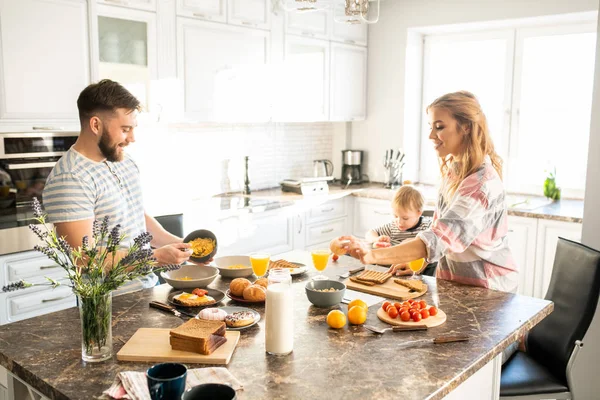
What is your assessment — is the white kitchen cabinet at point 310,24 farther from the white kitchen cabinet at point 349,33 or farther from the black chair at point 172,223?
the black chair at point 172,223

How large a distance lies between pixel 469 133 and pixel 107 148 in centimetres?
148

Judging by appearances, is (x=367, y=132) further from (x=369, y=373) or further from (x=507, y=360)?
(x=369, y=373)

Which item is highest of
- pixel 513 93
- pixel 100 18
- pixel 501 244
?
pixel 100 18

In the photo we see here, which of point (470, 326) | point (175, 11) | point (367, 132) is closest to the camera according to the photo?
point (470, 326)

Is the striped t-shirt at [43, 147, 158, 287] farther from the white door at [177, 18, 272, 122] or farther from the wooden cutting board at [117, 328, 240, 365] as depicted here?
the white door at [177, 18, 272, 122]

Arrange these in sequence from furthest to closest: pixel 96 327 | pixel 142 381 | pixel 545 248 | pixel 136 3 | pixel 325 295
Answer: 1. pixel 545 248
2. pixel 136 3
3. pixel 325 295
4. pixel 96 327
5. pixel 142 381

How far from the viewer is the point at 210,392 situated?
1.30 metres

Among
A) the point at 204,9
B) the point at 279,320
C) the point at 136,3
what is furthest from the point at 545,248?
the point at 136,3

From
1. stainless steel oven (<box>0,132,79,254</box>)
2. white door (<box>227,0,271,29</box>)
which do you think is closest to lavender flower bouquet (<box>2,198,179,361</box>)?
stainless steel oven (<box>0,132,79,254</box>)

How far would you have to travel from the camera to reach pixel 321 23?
4961 mm

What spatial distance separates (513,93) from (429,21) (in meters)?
0.95

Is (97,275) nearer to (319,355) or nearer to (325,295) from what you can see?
(319,355)

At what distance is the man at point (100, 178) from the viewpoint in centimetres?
222

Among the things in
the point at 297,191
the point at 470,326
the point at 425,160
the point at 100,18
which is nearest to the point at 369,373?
the point at 470,326
